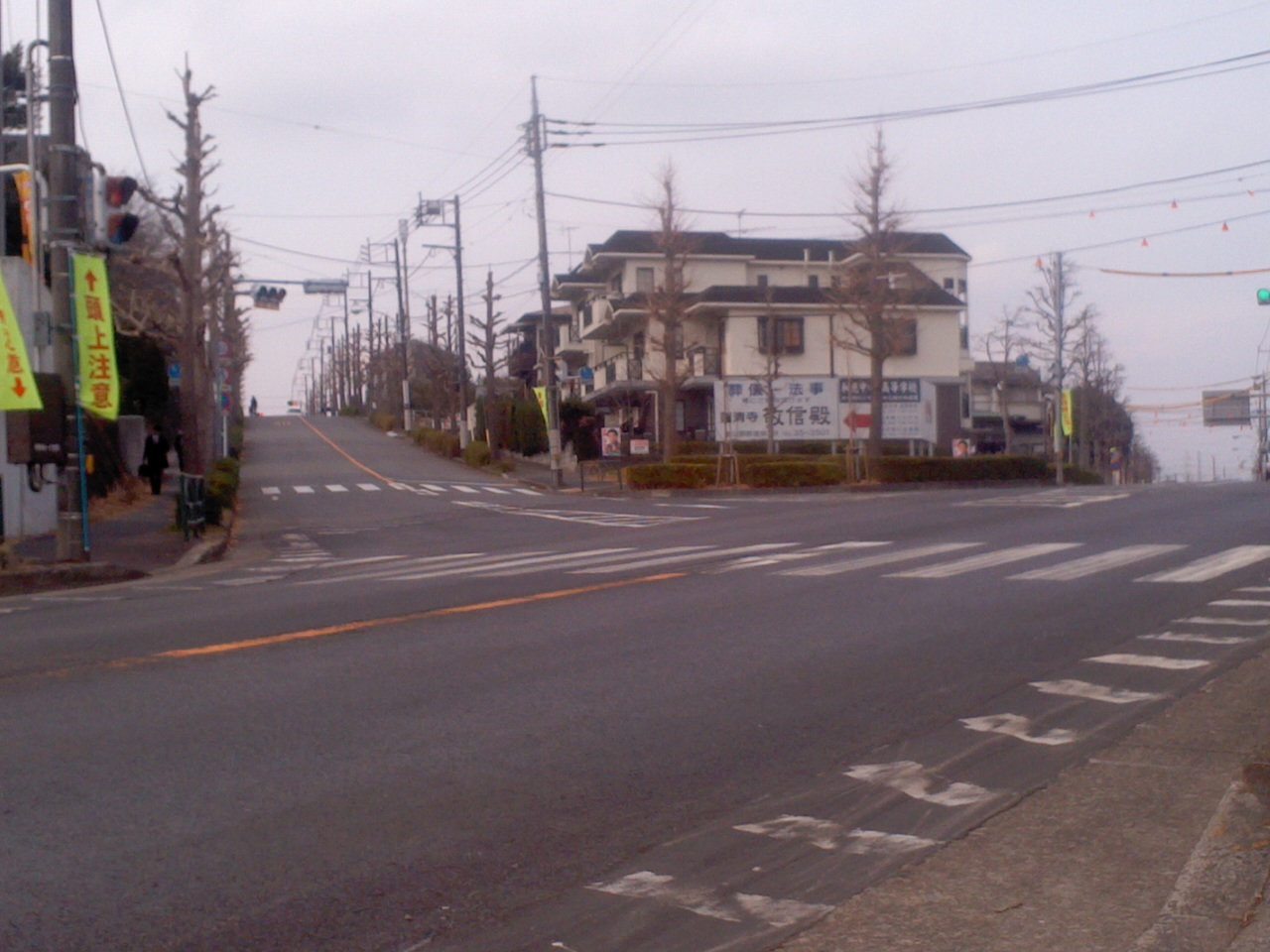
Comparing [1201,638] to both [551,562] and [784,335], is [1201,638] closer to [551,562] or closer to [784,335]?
[551,562]

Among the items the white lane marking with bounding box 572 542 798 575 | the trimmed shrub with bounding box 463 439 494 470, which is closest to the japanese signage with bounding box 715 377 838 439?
the trimmed shrub with bounding box 463 439 494 470

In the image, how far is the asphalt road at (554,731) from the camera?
186 inches

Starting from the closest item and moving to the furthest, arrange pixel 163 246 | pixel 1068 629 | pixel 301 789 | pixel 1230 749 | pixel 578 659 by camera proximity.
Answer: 1. pixel 301 789
2. pixel 1230 749
3. pixel 578 659
4. pixel 1068 629
5. pixel 163 246

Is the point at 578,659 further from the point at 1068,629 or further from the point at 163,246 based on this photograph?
the point at 163,246

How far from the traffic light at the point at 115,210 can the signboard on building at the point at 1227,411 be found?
64600mm

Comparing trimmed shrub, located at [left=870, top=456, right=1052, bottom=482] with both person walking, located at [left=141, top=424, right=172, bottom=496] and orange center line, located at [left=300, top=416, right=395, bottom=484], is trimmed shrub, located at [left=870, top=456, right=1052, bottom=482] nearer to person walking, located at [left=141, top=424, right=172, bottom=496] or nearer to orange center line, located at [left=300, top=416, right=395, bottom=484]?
orange center line, located at [left=300, top=416, right=395, bottom=484]

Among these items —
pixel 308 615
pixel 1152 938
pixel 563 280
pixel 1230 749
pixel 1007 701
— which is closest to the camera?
pixel 1152 938

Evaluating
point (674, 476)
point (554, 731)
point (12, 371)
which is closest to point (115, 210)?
point (12, 371)

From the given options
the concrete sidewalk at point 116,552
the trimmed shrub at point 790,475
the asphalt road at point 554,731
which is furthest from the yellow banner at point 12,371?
the trimmed shrub at point 790,475

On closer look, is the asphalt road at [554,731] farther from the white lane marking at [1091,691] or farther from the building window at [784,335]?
the building window at [784,335]

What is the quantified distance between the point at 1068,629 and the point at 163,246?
52702 mm

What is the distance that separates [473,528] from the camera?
977 inches

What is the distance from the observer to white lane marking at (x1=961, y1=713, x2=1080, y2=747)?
6.98 metres

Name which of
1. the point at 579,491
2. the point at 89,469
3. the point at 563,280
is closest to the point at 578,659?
the point at 89,469
